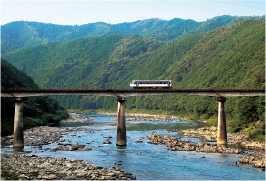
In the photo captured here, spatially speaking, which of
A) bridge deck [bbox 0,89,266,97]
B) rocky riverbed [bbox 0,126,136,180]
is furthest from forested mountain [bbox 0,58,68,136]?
rocky riverbed [bbox 0,126,136,180]

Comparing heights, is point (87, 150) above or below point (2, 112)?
below

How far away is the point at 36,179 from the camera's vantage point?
3959 centimetres

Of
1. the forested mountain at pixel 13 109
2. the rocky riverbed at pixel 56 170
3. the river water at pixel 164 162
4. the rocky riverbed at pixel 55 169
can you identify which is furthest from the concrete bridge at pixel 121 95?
the rocky riverbed at pixel 56 170

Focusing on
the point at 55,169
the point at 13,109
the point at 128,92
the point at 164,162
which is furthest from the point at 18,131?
the point at 164,162

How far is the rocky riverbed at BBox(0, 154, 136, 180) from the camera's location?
40.9 metres

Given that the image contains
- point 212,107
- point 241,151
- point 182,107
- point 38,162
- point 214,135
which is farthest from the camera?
point 182,107

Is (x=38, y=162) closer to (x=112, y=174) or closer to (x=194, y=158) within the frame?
(x=112, y=174)

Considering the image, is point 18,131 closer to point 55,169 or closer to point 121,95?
point 121,95

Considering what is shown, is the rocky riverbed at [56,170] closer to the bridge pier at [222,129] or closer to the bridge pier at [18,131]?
the bridge pier at [18,131]

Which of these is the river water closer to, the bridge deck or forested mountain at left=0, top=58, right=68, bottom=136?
the bridge deck

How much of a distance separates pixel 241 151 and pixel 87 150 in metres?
32.0

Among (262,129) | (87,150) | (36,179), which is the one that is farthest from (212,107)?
(36,179)

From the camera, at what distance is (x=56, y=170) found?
143 ft

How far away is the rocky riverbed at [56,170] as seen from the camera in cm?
4091
